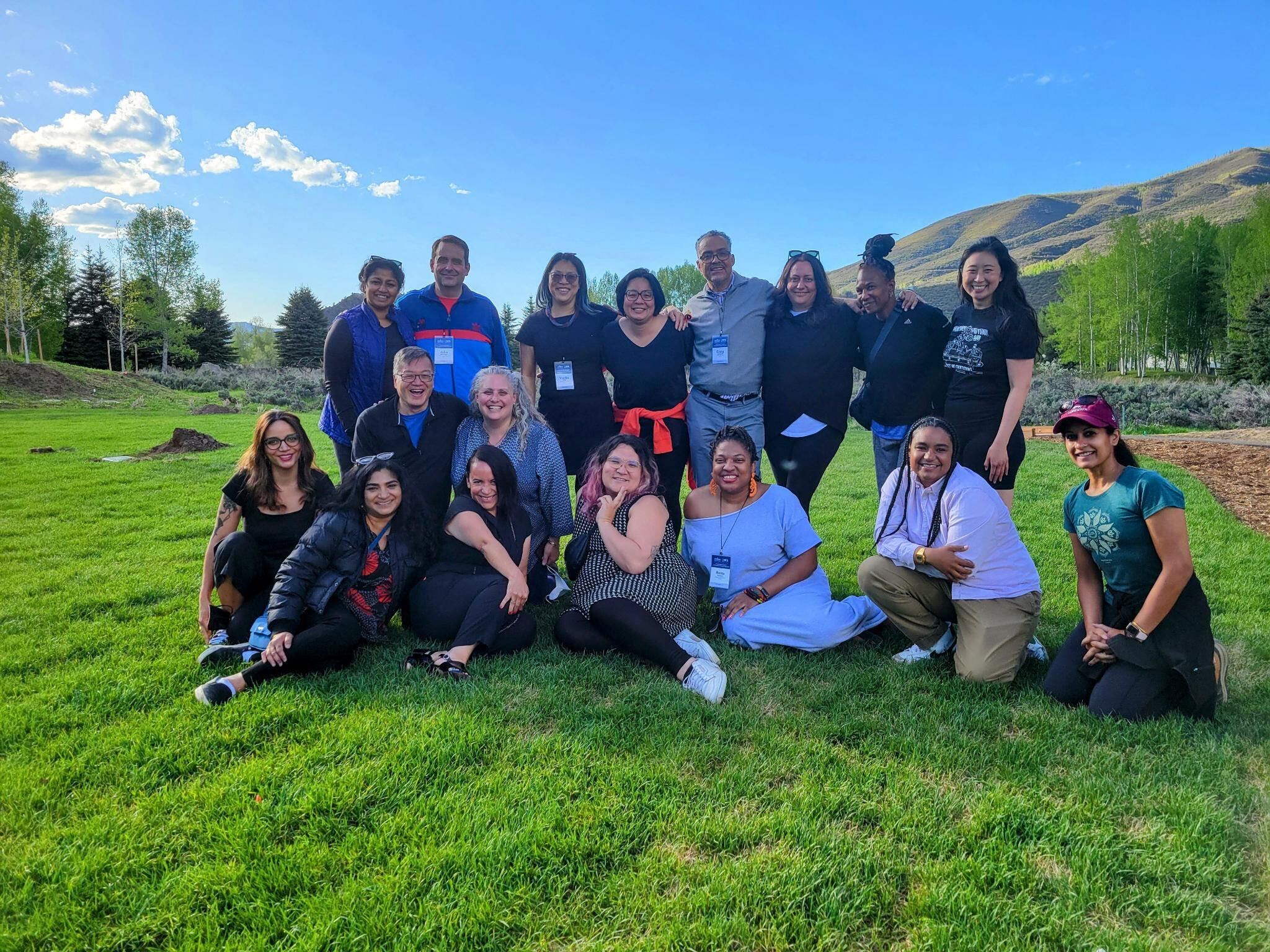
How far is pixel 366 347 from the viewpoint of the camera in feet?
16.2

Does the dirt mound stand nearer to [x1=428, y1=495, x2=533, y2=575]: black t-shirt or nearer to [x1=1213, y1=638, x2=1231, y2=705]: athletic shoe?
[x1=428, y1=495, x2=533, y2=575]: black t-shirt

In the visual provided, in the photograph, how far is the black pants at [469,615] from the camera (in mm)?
3838

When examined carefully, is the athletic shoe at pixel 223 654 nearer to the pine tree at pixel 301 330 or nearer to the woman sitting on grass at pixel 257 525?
the woman sitting on grass at pixel 257 525

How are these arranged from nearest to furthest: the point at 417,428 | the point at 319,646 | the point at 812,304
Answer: the point at 319,646, the point at 417,428, the point at 812,304

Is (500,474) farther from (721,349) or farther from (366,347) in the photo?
(721,349)

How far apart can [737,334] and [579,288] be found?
123 cm

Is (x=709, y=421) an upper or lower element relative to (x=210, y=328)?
lower

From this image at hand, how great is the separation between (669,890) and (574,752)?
0.82 metres

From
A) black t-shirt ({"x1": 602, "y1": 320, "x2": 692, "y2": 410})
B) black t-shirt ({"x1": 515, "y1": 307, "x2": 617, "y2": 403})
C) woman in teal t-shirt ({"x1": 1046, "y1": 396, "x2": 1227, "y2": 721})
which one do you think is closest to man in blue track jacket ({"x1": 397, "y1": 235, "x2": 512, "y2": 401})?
black t-shirt ({"x1": 515, "y1": 307, "x2": 617, "y2": 403})

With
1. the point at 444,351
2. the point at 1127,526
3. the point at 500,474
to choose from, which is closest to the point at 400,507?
the point at 500,474

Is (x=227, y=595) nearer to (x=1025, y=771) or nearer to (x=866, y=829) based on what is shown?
(x=866, y=829)

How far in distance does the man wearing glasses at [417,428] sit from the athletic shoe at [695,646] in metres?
1.81

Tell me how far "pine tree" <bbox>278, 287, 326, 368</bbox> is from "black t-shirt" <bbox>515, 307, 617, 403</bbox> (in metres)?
47.8

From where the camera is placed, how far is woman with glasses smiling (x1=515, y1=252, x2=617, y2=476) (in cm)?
501
